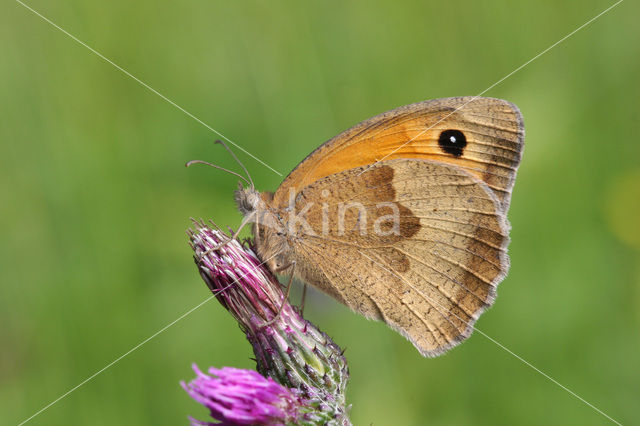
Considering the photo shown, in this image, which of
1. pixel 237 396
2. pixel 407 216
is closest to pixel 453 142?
pixel 407 216

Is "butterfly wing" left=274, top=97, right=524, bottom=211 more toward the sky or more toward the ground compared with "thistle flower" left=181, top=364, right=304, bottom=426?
more toward the sky

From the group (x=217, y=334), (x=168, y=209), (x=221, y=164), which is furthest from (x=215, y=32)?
(x=217, y=334)

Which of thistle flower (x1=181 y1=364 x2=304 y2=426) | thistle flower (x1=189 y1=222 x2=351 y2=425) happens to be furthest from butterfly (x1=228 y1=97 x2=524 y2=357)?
thistle flower (x1=181 y1=364 x2=304 y2=426)

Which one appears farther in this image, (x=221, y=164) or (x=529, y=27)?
(x=529, y=27)

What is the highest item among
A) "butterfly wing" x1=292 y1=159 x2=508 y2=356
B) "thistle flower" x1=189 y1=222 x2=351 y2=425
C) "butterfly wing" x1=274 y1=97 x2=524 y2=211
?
"butterfly wing" x1=274 y1=97 x2=524 y2=211

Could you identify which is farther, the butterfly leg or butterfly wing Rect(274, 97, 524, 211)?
butterfly wing Rect(274, 97, 524, 211)

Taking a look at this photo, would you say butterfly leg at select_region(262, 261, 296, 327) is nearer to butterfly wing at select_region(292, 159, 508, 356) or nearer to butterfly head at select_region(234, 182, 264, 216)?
butterfly wing at select_region(292, 159, 508, 356)

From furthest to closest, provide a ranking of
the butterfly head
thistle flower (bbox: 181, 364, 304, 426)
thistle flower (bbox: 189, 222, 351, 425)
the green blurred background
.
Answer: the green blurred background, the butterfly head, thistle flower (bbox: 189, 222, 351, 425), thistle flower (bbox: 181, 364, 304, 426)

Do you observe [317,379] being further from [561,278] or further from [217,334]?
[561,278]

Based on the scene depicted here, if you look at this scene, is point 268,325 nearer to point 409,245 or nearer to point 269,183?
point 409,245
